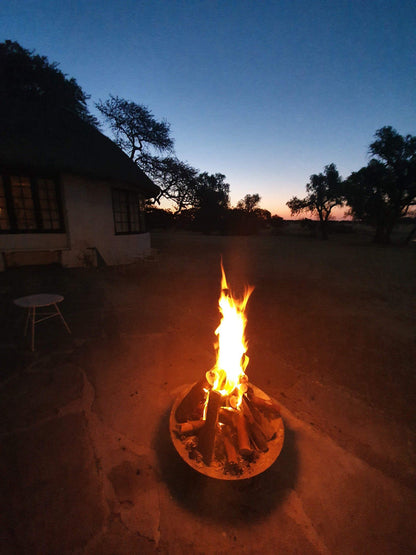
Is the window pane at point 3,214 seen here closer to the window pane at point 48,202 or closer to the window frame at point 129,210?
the window pane at point 48,202

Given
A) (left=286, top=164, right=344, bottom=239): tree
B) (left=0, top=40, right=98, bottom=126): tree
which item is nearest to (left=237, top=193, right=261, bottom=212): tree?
(left=286, top=164, right=344, bottom=239): tree

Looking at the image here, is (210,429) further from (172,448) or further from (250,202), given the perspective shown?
(250,202)

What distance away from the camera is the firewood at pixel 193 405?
87.0 inches

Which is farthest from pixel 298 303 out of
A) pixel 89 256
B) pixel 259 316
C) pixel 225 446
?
pixel 89 256

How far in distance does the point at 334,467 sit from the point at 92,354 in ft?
11.3

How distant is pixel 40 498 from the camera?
5.80ft

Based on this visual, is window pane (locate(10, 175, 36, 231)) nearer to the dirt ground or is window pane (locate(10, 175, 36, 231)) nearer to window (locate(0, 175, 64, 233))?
window (locate(0, 175, 64, 233))

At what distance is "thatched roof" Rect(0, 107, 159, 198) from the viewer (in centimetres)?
810

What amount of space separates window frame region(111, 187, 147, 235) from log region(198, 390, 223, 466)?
10.3 metres

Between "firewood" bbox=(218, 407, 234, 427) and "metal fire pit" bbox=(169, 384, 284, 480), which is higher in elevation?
"firewood" bbox=(218, 407, 234, 427)

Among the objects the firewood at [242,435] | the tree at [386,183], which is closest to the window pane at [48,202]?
the firewood at [242,435]

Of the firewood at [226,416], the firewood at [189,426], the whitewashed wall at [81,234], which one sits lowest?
the firewood at [189,426]

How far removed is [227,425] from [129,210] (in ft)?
37.1

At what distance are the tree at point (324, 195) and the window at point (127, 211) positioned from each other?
27165 millimetres
